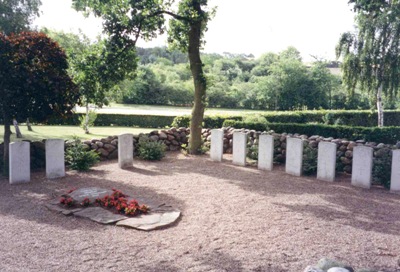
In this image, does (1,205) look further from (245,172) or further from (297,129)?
(297,129)

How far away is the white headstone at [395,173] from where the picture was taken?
28.5 feet

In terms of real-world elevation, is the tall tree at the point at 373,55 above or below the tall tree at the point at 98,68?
above

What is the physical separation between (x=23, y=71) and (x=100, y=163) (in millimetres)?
3553

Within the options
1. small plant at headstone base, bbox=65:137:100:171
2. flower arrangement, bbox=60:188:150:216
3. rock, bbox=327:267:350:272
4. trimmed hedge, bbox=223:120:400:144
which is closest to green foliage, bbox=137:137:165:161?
small plant at headstone base, bbox=65:137:100:171

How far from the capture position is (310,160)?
1063 cm

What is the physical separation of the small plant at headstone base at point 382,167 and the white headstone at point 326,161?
0.93 meters

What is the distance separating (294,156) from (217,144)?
2.64 metres

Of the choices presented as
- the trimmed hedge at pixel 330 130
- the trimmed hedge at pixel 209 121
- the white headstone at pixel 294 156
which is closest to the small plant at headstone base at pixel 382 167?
the white headstone at pixel 294 156

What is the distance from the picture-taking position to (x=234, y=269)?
4.72 meters

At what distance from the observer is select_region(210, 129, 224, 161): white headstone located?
40.0 ft

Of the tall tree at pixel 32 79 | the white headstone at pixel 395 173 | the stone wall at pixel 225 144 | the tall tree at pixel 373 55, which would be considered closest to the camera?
the white headstone at pixel 395 173

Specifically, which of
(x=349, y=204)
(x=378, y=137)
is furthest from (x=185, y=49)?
(x=349, y=204)

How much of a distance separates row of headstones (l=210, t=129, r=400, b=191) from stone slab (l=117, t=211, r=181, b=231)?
445 centimetres

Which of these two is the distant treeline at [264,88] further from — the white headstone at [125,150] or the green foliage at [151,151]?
the white headstone at [125,150]
